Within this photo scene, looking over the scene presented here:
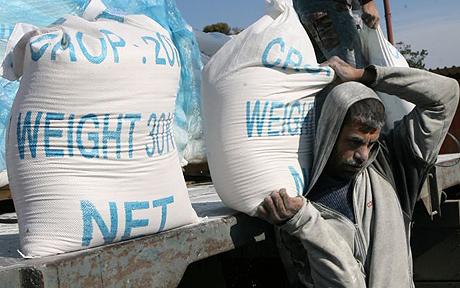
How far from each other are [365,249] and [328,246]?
29 cm

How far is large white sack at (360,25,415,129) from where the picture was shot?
306cm

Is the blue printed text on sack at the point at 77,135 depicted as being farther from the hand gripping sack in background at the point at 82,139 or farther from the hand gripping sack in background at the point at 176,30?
the hand gripping sack in background at the point at 176,30

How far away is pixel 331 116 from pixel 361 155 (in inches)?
6.7

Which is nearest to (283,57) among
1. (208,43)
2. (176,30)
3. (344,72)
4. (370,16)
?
(344,72)

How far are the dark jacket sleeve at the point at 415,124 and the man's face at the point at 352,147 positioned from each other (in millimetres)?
208

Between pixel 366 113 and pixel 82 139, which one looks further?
pixel 366 113

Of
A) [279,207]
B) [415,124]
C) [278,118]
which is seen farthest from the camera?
[415,124]

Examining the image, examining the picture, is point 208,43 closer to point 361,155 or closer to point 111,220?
point 361,155

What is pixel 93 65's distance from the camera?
5.99ft

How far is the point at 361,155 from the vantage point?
2451 millimetres

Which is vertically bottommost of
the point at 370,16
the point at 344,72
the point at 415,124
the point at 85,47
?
the point at 415,124

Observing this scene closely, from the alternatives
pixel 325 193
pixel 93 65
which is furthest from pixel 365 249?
pixel 93 65

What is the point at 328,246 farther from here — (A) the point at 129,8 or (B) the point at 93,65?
(A) the point at 129,8

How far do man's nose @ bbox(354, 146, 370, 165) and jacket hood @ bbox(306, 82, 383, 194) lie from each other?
0.30ft
